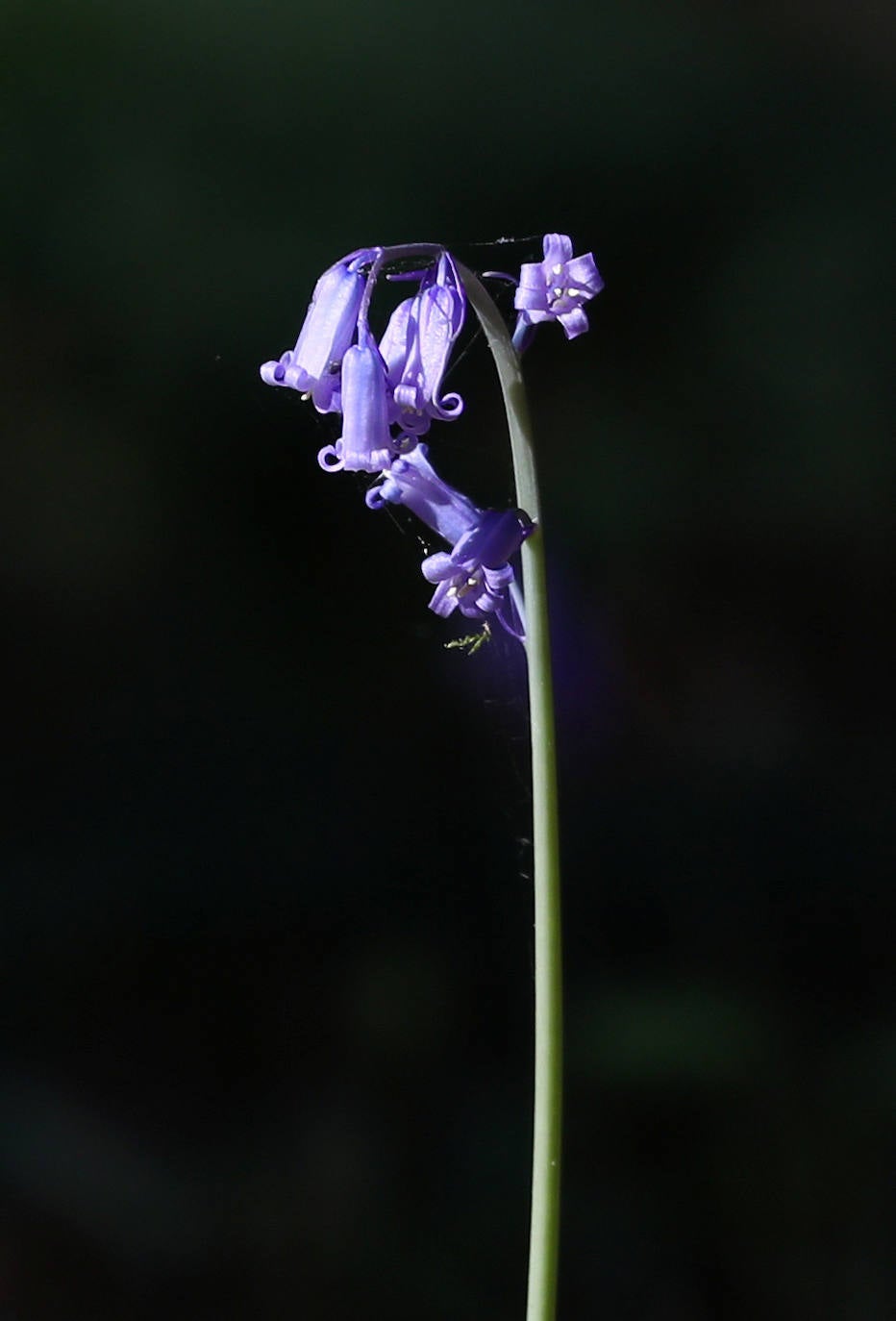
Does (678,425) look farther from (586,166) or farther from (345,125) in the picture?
(345,125)

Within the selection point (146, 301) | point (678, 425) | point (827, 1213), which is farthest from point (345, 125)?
point (827, 1213)

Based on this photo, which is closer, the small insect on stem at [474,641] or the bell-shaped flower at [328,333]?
the bell-shaped flower at [328,333]

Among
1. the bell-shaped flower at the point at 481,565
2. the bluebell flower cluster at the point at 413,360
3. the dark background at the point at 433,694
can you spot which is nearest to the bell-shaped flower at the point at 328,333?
the bluebell flower cluster at the point at 413,360

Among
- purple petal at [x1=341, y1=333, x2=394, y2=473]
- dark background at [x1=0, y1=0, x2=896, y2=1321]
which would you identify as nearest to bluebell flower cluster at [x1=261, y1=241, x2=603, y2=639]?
purple petal at [x1=341, y1=333, x2=394, y2=473]

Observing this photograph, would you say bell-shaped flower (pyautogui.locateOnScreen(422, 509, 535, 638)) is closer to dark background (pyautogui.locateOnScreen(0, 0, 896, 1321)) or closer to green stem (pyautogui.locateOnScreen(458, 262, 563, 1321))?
green stem (pyautogui.locateOnScreen(458, 262, 563, 1321))

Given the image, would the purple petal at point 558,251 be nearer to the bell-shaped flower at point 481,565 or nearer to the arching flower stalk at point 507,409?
the arching flower stalk at point 507,409

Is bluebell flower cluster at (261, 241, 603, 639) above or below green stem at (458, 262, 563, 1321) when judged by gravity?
above
